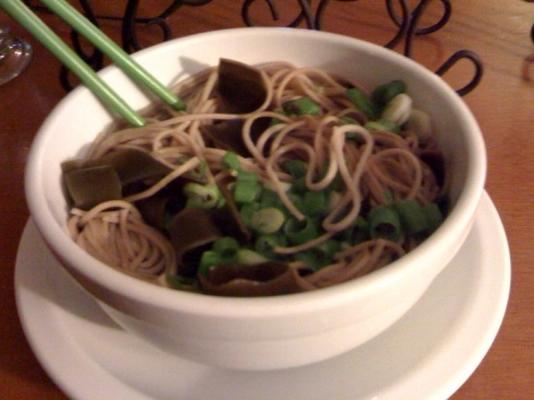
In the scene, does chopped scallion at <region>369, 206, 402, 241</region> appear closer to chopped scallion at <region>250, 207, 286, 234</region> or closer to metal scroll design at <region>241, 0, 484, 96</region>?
chopped scallion at <region>250, 207, 286, 234</region>

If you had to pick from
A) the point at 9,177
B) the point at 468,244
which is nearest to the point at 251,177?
the point at 468,244

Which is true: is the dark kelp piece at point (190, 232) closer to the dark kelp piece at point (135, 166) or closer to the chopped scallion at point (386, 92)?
the dark kelp piece at point (135, 166)

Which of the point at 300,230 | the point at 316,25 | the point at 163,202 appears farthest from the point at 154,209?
the point at 316,25

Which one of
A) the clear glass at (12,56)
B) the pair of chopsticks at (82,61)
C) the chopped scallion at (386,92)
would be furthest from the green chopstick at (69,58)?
the clear glass at (12,56)

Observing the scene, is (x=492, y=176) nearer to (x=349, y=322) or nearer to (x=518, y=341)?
(x=518, y=341)

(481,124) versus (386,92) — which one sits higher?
(386,92)

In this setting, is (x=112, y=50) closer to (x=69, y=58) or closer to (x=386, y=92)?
(x=69, y=58)
